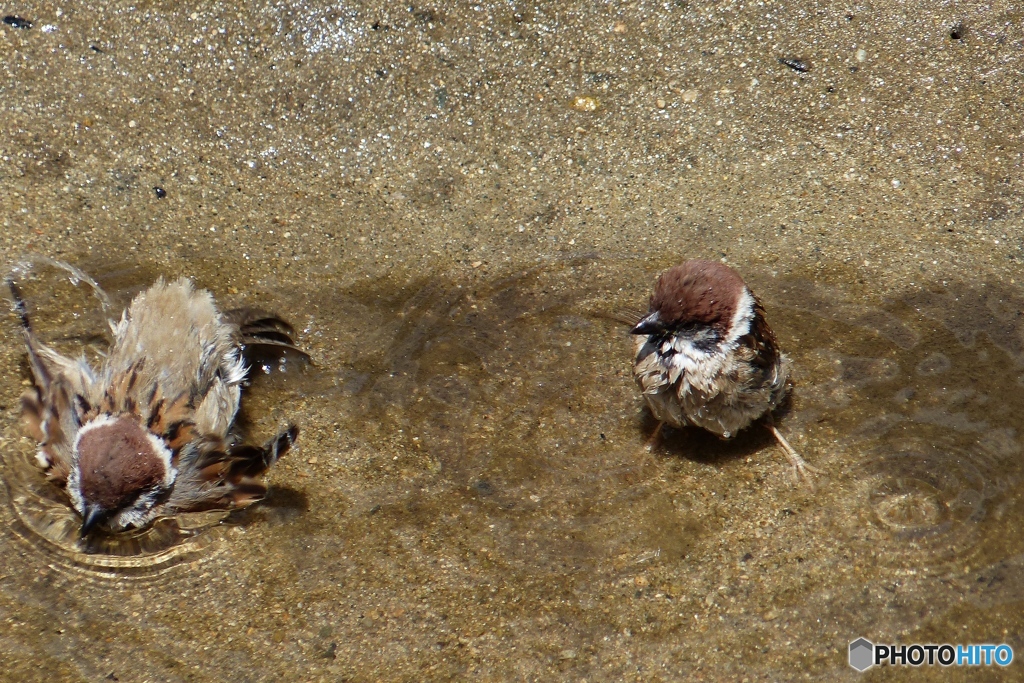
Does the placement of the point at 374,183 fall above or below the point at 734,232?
above

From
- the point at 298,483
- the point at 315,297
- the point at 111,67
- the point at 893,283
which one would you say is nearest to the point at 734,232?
the point at 893,283

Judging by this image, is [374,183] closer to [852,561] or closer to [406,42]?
[406,42]

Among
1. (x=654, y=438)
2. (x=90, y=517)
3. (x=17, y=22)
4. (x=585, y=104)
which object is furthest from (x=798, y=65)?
(x=17, y=22)

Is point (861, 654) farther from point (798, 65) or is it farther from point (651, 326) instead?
point (798, 65)

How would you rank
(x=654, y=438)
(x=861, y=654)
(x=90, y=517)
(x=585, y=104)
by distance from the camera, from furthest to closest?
(x=585, y=104) → (x=654, y=438) → (x=90, y=517) → (x=861, y=654)

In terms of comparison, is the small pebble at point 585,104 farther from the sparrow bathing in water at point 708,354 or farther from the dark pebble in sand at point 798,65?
the sparrow bathing in water at point 708,354

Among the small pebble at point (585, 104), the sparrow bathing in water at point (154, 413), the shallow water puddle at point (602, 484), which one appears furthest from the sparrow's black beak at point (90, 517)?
the small pebble at point (585, 104)
